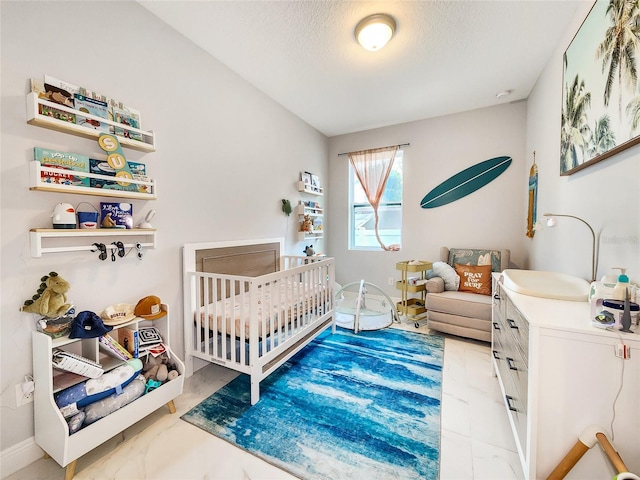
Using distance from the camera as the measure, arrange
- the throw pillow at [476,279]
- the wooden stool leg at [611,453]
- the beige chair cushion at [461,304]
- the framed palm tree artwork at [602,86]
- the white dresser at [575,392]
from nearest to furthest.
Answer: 1. the wooden stool leg at [611,453]
2. the white dresser at [575,392]
3. the framed palm tree artwork at [602,86]
4. the beige chair cushion at [461,304]
5. the throw pillow at [476,279]

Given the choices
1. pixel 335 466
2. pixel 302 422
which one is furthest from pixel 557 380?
pixel 302 422

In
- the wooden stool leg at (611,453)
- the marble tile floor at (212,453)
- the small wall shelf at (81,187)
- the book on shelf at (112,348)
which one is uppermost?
the small wall shelf at (81,187)

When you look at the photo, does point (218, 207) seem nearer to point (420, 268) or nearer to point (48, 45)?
point (48, 45)

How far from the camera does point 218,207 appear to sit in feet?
7.82

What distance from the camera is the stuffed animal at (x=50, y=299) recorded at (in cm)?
128

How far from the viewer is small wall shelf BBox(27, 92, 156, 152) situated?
1.28m

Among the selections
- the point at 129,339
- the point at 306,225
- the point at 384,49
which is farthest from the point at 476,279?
the point at 129,339

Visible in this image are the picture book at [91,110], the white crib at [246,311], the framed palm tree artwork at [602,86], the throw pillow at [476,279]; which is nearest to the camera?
the framed palm tree artwork at [602,86]

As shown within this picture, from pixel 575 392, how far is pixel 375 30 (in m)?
2.33

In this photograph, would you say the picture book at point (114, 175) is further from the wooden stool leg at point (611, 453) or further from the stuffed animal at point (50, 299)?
the wooden stool leg at point (611, 453)

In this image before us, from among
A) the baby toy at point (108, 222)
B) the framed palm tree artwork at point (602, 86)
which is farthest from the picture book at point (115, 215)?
the framed palm tree artwork at point (602, 86)

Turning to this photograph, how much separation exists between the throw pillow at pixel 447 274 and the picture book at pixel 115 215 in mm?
2971

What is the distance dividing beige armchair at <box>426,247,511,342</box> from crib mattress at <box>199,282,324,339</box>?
1.37 metres

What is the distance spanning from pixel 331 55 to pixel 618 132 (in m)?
1.97
